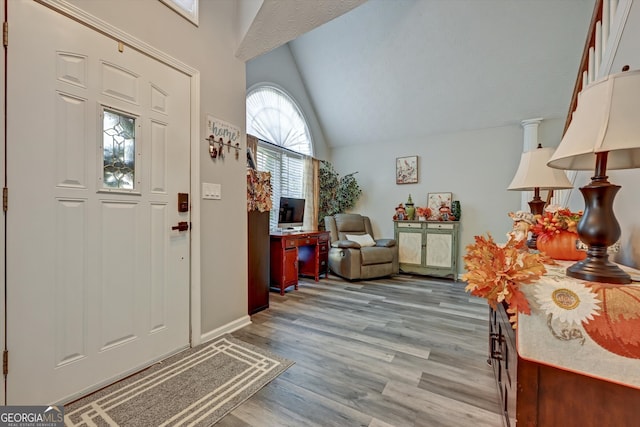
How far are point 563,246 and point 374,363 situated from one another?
49.6 inches

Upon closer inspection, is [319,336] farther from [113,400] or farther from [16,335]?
[16,335]

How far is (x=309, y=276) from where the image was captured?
4.13 metres

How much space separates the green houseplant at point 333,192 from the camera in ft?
16.3

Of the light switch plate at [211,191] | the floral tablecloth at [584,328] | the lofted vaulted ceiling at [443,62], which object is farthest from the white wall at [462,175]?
the floral tablecloth at [584,328]

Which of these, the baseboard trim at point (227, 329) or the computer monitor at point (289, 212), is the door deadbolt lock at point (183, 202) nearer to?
the baseboard trim at point (227, 329)

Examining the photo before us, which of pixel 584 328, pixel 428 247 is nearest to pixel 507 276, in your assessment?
pixel 584 328

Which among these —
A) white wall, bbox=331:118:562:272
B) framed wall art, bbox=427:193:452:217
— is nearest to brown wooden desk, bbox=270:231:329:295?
white wall, bbox=331:118:562:272

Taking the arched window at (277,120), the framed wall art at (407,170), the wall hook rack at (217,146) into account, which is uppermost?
the arched window at (277,120)

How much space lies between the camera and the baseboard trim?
2.05 m

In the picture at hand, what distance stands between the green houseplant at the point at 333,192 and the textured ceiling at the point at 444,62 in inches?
39.1

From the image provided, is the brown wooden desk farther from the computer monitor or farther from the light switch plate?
the light switch plate

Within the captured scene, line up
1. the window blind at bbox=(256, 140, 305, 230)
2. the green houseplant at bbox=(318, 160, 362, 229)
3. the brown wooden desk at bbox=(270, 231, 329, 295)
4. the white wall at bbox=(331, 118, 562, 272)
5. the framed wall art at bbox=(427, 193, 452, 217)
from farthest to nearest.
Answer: the green houseplant at bbox=(318, 160, 362, 229) → the framed wall art at bbox=(427, 193, 452, 217) → the white wall at bbox=(331, 118, 562, 272) → the window blind at bbox=(256, 140, 305, 230) → the brown wooden desk at bbox=(270, 231, 329, 295)

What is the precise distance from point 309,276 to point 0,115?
3.49 meters

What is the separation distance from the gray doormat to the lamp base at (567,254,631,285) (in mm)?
1563
